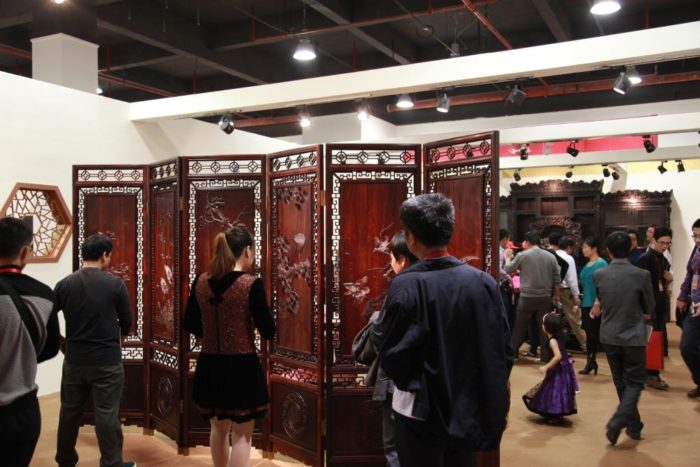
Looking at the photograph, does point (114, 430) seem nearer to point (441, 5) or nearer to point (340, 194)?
point (340, 194)

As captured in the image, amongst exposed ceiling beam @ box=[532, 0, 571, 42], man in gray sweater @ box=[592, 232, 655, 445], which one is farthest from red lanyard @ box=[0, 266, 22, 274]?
exposed ceiling beam @ box=[532, 0, 571, 42]

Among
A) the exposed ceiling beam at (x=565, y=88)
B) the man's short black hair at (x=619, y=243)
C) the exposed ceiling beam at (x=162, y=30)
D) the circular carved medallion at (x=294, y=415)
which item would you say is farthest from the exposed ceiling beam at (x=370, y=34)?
the circular carved medallion at (x=294, y=415)

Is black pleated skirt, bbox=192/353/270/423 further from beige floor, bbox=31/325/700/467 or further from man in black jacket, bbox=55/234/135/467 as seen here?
beige floor, bbox=31/325/700/467

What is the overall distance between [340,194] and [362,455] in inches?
60.6

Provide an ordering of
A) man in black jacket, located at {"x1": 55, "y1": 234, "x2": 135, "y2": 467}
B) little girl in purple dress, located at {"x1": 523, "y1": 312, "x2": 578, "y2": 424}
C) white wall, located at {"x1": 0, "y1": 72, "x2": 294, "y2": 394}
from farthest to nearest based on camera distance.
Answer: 1. white wall, located at {"x1": 0, "y1": 72, "x2": 294, "y2": 394}
2. little girl in purple dress, located at {"x1": 523, "y1": 312, "x2": 578, "y2": 424}
3. man in black jacket, located at {"x1": 55, "y1": 234, "x2": 135, "y2": 467}

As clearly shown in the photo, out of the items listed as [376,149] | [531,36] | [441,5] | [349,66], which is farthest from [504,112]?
[376,149]

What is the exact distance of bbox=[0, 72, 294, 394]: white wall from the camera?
4875 mm

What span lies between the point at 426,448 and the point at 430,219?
71 cm

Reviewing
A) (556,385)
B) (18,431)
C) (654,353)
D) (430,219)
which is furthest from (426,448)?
(654,353)

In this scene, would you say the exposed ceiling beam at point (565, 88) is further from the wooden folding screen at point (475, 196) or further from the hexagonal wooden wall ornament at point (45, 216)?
the wooden folding screen at point (475, 196)

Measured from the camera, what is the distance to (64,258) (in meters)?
5.30

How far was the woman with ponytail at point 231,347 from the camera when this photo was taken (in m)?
2.79

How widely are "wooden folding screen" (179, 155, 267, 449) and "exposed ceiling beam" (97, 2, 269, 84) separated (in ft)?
10.1

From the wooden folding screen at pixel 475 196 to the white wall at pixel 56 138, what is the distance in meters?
3.60
